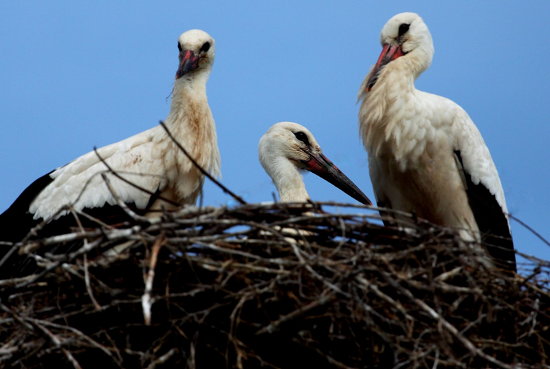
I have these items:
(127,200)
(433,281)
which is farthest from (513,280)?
(127,200)

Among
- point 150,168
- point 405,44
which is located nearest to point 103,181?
point 150,168

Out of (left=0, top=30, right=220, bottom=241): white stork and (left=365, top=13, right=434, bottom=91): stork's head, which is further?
(left=365, top=13, right=434, bottom=91): stork's head

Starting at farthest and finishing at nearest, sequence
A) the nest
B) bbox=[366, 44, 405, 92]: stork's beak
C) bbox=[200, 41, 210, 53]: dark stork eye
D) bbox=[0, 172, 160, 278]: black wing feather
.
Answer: bbox=[200, 41, 210, 53]: dark stork eye → bbox=[366, 44, 405, 92]: stork's beak → bbox=[0, 172, 160, 278]: black wing feather → the nest

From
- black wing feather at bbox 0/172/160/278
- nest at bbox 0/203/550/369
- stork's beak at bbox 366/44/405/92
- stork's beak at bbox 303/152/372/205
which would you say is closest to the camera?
nest at bbox 0/203/550/369

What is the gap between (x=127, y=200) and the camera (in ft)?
18.8

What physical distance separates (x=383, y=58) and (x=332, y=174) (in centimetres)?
83

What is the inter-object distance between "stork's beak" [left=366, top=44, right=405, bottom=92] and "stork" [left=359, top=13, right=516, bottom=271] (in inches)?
0.4

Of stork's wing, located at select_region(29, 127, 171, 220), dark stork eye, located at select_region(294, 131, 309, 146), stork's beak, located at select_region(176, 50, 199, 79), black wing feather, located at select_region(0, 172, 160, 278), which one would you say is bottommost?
black wing feather, located at select_region(0, 172, 160, 278)

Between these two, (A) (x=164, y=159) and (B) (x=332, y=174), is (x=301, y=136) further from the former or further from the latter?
(A) (x=164, y=159)

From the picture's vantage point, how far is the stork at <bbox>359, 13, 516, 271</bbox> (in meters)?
5.74

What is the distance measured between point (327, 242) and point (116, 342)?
0.86 meters

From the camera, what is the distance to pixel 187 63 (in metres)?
6.07

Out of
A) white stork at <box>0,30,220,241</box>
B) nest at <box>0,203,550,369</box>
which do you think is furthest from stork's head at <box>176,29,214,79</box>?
nest at <box>0,203,550,369</box>

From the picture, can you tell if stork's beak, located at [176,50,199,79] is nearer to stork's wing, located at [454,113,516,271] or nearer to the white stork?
the white stork
